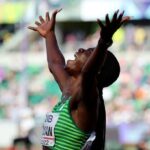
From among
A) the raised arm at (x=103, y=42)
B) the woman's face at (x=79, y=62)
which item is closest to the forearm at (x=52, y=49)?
the woman's face at (x=79, y=62)

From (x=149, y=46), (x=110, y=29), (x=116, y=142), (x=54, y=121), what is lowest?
(x=54, y=121)

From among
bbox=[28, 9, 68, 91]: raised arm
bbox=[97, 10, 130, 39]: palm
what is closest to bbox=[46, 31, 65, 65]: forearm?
bbox=[28, 9, 68, 91]: raised arm

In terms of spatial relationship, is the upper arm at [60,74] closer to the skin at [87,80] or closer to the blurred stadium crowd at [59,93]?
the skin at [87,80]

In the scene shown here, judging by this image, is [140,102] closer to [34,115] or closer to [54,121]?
[34,115]

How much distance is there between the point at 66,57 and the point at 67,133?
8.87m

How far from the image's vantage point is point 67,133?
3.98 meters

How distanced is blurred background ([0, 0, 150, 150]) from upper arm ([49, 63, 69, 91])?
700 cm

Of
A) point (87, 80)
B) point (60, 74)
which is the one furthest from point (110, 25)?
point (60, 74)

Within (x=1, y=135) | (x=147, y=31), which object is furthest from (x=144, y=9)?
(x=1, y=135)

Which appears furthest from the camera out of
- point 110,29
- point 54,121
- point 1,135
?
point 1,135

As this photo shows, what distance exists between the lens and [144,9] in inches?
506

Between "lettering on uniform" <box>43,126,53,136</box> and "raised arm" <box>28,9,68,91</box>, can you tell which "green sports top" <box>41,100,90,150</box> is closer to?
"lettering on uniform" <box>43,126,53,136</box>

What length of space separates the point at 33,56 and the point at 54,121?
9.07 metres

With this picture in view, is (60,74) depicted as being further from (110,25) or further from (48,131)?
(110,25)
